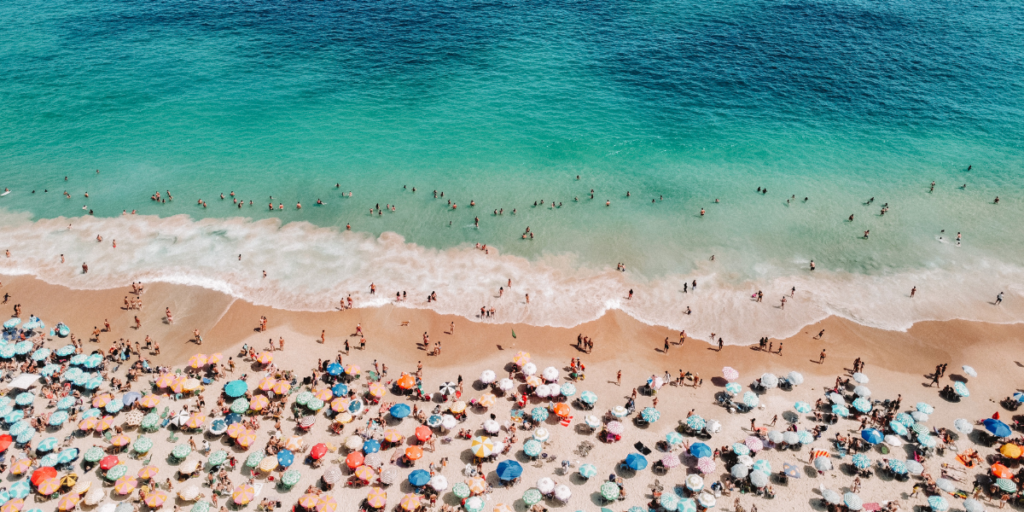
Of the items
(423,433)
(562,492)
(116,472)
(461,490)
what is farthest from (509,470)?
(116,472)

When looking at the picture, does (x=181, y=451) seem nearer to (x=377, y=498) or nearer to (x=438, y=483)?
(x=377, y=498)

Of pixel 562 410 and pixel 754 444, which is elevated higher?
pixel 562 410

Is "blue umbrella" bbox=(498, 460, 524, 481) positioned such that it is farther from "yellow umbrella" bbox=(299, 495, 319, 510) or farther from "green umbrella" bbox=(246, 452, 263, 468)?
"green umbrella" bbox=(246, 452, 263, 468)

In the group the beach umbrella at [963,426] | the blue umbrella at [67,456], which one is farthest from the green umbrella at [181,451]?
the beach umbrella at [963,426]

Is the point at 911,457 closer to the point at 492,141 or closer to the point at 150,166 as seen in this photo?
the point at 492,141

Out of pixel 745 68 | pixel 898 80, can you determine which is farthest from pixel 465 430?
pixel 898 80

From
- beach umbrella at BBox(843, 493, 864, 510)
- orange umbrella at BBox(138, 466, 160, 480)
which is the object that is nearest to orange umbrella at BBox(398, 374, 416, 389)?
orange umbrella at BBox(138, 466, 160, 480)

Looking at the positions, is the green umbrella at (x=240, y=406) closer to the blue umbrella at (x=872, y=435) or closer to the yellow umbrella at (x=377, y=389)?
the yellow umbrella at (x=377, y=389)
